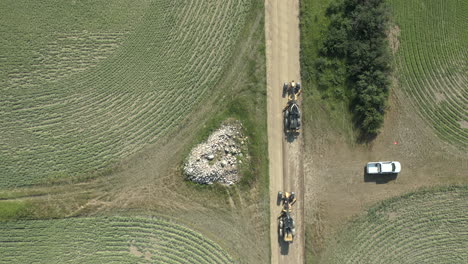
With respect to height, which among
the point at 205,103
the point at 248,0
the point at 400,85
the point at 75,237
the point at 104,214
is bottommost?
the point at 75,237

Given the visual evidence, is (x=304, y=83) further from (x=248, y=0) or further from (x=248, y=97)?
Answer: (x=248, y=0)

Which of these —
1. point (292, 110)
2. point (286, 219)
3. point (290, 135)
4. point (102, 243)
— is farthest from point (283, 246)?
point (102, 243)

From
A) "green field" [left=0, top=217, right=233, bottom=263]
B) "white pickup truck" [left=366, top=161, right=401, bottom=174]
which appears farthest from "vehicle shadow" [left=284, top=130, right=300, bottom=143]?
"green field" [left=0, top=217, right=233, bottom=263]

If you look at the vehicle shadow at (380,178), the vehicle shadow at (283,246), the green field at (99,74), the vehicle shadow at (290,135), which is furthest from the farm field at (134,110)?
the vehicle shadow at (380,178)

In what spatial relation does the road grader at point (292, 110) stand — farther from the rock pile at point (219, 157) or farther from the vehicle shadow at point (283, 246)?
the vehicle shadow at point (283, 246)

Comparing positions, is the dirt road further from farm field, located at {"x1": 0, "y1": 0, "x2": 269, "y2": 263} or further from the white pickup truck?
the white pickup truck

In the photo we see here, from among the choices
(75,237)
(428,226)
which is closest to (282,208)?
(428,226)
